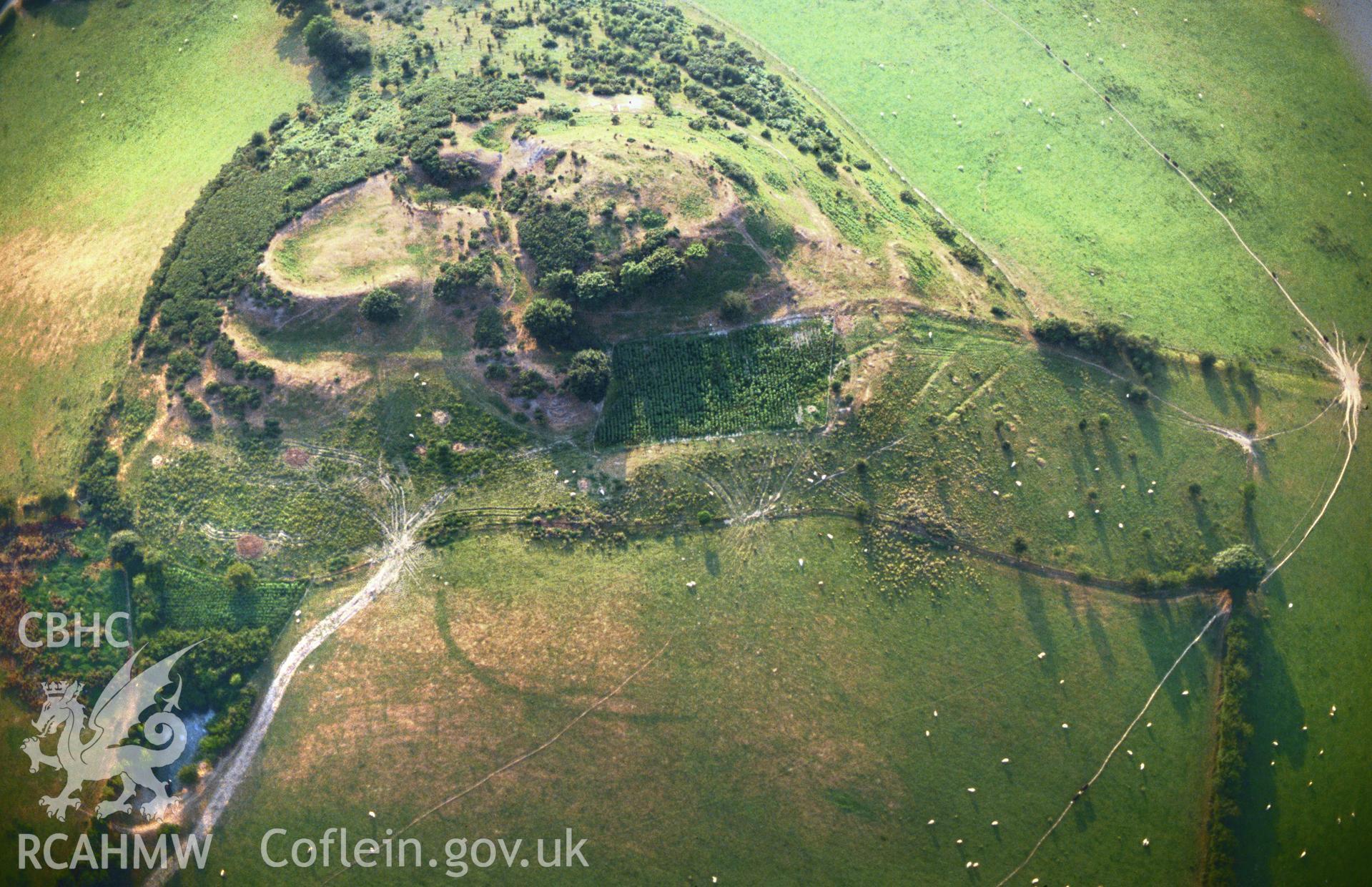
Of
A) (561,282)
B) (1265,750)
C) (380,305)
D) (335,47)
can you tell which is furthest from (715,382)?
(335,47)

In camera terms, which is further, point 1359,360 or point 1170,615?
point 1359,360

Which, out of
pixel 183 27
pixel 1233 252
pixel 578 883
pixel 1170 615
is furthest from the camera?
pixel 183 27

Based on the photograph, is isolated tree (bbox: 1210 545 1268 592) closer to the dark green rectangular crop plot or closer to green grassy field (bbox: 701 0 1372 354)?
green grassy field (bbox: 701 0 1372 354)

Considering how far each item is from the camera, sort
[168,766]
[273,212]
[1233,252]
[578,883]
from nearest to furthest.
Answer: [578,883] → [168,766] → [273,212] → [1233,252]

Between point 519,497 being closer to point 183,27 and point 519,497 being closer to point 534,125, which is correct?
point 534,125

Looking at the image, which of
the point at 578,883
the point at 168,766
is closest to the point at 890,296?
the point at 578,883

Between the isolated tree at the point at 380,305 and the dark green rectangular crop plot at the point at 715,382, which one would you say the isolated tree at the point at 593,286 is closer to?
the dark green rectangular crop plot at the point at 715,382

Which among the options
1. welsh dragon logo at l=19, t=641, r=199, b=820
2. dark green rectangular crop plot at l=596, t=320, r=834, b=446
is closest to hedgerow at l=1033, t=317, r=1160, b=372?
dark green rectangular crop plot at l=596, t=320, r=834, b=446

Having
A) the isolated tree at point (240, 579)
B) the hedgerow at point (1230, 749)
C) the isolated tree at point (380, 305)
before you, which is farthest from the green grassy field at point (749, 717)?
the isolated tree at point (380, 305)
